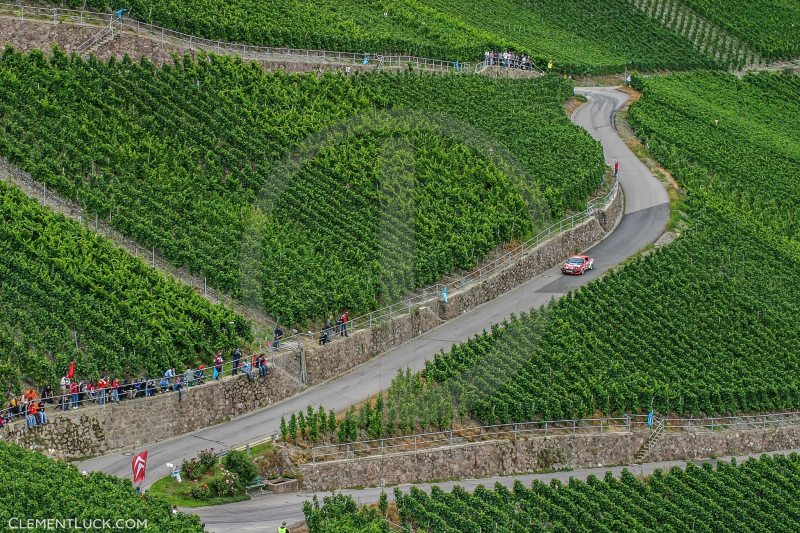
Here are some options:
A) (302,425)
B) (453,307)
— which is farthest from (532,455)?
(453,307)

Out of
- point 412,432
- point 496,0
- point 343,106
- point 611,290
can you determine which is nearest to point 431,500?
point 412,432

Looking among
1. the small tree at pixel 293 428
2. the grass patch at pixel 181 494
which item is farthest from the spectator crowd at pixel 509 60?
the grass patch at pixel 181 494

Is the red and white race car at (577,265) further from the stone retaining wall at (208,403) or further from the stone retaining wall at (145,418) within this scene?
the stone retaining wall at (145,418)

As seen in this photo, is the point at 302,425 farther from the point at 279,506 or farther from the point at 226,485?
the point at 226,485

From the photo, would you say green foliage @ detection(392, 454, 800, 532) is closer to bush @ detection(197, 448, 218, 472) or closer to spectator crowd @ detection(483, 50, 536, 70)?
bush @ detection(197, 448, 218, 472)

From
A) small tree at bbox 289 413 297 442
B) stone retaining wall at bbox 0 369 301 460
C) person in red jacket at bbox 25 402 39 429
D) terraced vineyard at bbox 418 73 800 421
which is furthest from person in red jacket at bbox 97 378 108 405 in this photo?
terraced vineyard at bbox 418 73 800 421

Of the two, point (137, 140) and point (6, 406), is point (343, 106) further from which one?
point (6, 406)
